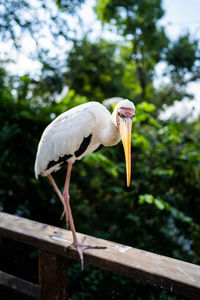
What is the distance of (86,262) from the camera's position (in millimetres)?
1331

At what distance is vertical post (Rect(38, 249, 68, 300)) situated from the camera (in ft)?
4.50

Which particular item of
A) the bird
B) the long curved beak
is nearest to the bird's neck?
the bird

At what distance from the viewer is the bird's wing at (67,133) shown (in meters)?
1.60

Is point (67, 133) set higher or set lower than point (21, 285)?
higher

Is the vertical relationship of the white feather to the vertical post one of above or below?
above

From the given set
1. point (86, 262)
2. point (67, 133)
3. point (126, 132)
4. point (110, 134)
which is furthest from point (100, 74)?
point (86, 262)

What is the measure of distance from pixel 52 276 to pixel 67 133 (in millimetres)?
895

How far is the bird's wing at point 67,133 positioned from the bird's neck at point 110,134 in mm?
98

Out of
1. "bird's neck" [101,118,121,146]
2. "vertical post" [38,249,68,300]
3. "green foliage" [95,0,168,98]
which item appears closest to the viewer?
"vertical post" [38,249,68,300]

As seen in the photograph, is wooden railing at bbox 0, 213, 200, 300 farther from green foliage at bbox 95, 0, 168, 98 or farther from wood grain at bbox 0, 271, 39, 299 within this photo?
green foliage at bbox 95, 0, 168, 98

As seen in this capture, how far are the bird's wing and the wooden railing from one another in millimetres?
497

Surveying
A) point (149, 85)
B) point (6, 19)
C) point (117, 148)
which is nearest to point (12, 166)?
point (117, 148)

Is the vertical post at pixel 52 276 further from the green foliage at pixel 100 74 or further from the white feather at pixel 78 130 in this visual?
the green foliage at pixel 100 74

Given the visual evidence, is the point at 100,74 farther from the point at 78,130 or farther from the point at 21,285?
the point at 21,285
